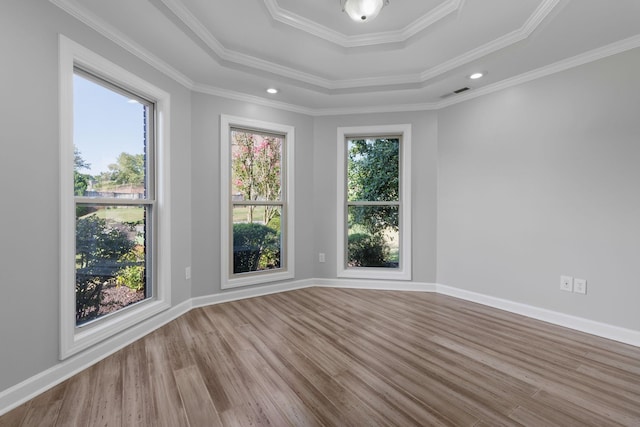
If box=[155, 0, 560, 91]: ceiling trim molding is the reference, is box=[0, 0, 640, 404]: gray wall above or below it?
below

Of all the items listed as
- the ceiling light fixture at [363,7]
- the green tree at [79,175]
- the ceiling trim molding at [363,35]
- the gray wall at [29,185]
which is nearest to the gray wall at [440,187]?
the gray wall at [29,185]

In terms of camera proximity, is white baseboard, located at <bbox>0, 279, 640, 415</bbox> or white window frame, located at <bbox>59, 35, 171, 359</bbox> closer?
white baseboard, located at <bbox>0, 279, 640, 415</bbox>

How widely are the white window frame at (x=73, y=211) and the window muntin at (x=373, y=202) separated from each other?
88.6 inches

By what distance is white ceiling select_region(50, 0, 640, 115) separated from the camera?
2023 millimetres

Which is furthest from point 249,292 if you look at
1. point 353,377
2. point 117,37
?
point 117,37

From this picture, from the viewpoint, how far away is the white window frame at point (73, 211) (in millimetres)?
1792

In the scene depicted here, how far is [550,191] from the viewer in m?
2.70

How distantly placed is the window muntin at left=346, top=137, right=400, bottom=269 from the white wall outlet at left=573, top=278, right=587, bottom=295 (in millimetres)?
1780

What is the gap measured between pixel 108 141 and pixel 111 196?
44 cm

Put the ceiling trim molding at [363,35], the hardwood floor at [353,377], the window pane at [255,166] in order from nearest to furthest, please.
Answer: the hardwood floor at [353,377]
the ceiling trim molding at [363,35]
the window pane at [255,166]

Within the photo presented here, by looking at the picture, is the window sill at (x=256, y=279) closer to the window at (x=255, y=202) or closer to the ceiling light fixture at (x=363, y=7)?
the window at (x=255, y=202)

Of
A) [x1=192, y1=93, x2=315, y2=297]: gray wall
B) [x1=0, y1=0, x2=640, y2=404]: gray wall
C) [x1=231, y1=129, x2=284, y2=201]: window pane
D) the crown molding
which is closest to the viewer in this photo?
[x1=0, y1=0, x2=640, y2=404]: gray wall

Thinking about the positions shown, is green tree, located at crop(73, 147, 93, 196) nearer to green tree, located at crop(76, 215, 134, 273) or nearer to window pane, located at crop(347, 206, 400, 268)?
green tree, located at crop(76, 215, 134, 273)

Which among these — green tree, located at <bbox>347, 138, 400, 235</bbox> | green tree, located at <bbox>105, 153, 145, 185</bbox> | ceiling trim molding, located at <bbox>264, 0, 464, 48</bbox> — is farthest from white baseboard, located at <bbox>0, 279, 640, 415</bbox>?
ceiling trim molding, located at <bbox>264, 0, 464, 48</bbox>
